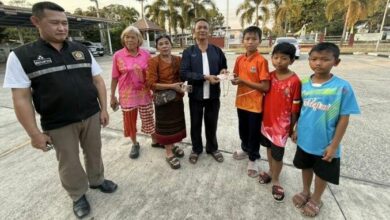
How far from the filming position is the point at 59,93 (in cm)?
185

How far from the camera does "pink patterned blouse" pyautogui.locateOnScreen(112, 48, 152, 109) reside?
2.83 metres

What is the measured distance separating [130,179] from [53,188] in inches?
31.1

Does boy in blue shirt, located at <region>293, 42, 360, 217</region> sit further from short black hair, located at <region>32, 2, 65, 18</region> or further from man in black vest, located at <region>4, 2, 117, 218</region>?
short black hair, located at <region>32, 2, 65, 18</region>

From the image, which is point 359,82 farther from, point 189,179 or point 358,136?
point 189,179

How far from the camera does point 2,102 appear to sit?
6.03 m

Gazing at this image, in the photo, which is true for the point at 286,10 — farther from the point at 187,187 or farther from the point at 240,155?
the point at 187,187

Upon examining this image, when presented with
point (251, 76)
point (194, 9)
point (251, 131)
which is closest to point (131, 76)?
point (251, 76)

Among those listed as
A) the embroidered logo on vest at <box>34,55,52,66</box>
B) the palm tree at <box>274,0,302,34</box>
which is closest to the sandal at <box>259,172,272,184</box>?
the embroidered logo on vest at <box>34,55,52,66</box>

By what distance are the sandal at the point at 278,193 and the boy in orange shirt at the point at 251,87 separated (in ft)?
1.14

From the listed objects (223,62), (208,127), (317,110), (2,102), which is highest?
(223,62)

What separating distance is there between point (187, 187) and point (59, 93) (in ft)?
4.94

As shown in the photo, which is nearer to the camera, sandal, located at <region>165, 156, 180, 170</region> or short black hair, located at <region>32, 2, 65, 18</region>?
short black hair, located at <region>32, 2, 65, 18</region>

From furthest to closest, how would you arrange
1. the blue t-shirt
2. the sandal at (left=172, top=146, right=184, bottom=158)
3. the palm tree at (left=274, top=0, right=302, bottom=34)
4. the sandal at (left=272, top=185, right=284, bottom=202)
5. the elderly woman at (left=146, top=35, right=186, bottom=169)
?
the palm tree at (left=274, top=0, right=302, bottom=34) < the sandal at (left=172, top=146, right=184, bottom=158) < the elderly woman at (left=146, top=35, right=186, bottom=169) < the sandal at (left=272, top=185, right=284, bottom=202) < the blue t-shirt

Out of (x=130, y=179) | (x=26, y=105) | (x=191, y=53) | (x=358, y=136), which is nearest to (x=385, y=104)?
(x=358, y=136)
